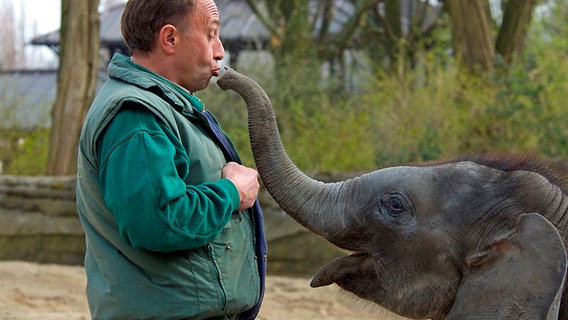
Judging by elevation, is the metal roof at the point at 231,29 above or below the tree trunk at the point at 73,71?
below

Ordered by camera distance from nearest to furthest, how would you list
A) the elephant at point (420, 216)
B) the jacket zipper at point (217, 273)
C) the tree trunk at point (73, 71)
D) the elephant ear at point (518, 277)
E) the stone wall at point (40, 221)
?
the elephant ear at point (518, 277), the jacket zipper at point (217, 273), the elephant at point (420, 216), the stone wall at point (40, 221), the tree trunk at point (73, 71)

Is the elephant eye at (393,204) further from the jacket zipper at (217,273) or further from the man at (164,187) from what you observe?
the jacket zipper at (217,273)

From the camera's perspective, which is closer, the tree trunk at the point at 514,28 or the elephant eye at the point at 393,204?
the elephant eye at the point at 393,204

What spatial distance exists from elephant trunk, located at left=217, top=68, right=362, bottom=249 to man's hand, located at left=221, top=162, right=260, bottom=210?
0.31m

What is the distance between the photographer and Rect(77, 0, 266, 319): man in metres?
3.30

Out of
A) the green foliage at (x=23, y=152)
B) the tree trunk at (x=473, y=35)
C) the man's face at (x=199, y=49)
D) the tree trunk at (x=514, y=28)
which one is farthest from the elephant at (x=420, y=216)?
the green foliage at (x=23, y=152)

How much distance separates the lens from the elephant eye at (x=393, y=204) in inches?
157

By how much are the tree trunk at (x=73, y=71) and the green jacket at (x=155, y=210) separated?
390 inches

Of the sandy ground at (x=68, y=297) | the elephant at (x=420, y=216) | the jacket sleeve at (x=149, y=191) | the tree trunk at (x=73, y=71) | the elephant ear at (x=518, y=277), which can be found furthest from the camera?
the tree trunk at (x=73, y=71)

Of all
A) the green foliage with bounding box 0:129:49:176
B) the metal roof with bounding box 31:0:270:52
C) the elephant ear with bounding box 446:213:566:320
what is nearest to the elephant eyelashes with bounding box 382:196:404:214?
the elephant ear with bounding box 446:213:566:320

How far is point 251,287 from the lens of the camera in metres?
3.71

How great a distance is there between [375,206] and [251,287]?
662 mm

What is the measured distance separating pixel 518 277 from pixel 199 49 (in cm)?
146

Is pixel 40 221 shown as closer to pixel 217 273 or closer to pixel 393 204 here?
pixel 393 204
